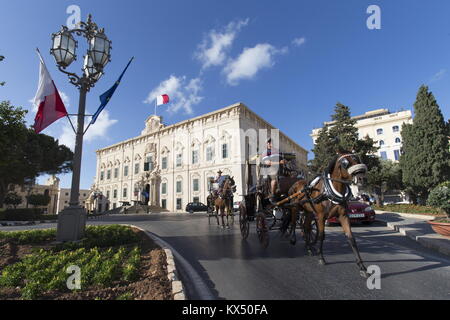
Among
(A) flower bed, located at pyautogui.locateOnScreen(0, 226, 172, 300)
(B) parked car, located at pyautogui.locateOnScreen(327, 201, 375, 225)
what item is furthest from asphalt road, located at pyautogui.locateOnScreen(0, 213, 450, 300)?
(B) parked car, located at pyautogui.locateOnScreen(327, 201, 375, 225)

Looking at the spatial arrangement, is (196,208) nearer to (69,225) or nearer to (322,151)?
(322,151)

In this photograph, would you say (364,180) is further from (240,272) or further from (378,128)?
(378,128)

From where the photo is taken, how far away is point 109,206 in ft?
152

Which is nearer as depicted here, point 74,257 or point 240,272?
point 240,272

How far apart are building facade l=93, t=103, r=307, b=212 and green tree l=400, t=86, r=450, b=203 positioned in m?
14.2

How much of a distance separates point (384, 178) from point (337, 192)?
26.7m

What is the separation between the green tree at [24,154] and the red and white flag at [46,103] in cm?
226

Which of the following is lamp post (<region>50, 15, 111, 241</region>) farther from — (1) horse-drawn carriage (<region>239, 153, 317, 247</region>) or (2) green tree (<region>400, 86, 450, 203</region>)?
(2) green tree (<region>400, 86, 450, 203</region>)

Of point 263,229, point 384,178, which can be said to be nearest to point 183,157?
point 384,178

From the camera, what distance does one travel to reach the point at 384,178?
2533 cm

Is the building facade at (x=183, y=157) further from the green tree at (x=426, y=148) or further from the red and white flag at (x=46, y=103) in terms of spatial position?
the red and white flag at (x=46, y=103)

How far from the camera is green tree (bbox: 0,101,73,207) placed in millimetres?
8461

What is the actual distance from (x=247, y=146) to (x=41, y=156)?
84.0 ft
